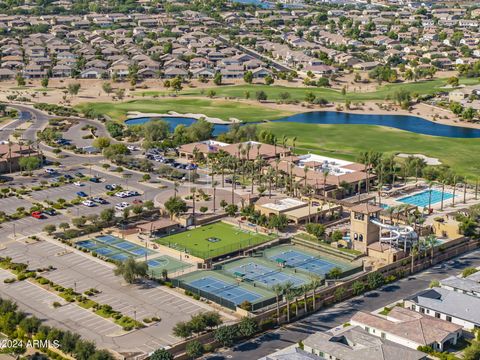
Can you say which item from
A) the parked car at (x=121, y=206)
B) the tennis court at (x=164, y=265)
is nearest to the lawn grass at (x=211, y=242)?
the tennis court at (x=164, y=265)

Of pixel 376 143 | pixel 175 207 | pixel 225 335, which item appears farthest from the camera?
pixel 376 143

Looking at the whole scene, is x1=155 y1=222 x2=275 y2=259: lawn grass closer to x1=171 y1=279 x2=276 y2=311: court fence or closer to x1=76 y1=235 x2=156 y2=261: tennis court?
x1=76 y1=235 x2=156 y2=261: tennis court

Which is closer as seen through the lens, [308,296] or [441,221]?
[308,296]

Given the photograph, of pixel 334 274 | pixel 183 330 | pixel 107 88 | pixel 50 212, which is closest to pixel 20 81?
pixel 107 88

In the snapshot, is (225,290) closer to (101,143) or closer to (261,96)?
(101,143)

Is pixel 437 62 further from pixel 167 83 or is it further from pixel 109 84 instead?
pixel 109 84

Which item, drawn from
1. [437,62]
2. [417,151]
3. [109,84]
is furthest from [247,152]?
[437,62]

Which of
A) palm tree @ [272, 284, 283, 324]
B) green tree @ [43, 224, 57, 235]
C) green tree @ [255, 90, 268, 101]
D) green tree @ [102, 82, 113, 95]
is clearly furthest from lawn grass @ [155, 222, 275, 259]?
green tree @ [102, 82, 113, 95]

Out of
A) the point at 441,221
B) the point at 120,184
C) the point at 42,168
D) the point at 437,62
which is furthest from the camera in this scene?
the point at 437,62
